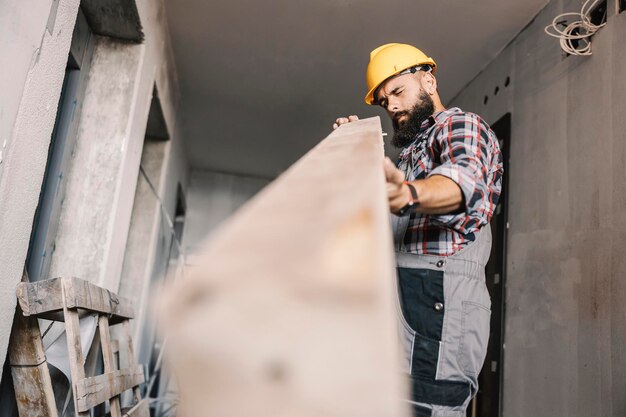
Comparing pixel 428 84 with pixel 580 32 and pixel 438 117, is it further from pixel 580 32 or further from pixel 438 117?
pixel 580 32

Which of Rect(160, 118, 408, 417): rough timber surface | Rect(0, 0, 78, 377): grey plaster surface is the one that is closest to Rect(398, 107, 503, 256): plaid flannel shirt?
Rect(160, 118, 408, 417): rough timber surface

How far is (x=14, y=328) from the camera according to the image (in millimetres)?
1310

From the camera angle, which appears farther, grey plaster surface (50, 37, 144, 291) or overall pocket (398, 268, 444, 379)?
grey plaster surface (50, 37, 144, 291)

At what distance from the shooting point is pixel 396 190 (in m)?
0.86

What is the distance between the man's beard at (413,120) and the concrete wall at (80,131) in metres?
1.08

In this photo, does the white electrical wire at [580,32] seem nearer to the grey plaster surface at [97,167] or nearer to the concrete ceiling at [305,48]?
the concrete ceiling at [305,48]

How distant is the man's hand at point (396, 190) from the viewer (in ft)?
2.64

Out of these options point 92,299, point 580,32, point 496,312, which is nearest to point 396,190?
point 92,299

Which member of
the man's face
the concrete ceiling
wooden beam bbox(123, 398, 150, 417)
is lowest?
wooden beam bbox(123, 398, 150, 417)

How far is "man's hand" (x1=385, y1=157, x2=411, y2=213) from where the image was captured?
803 millimetres

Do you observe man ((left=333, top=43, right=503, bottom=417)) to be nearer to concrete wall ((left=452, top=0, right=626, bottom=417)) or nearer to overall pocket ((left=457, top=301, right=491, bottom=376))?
overall pocket ((left=457, top=301, right=491, bottom=376))

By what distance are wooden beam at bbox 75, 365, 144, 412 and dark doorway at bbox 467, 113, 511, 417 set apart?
6.15 feet

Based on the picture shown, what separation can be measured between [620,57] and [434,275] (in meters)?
1.47

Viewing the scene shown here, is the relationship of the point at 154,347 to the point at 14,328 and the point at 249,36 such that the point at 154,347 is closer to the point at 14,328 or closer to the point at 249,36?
the point at 249,36
